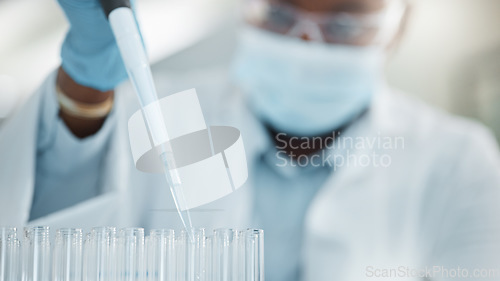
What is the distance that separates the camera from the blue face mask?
1.32 m

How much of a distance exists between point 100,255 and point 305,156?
59cm

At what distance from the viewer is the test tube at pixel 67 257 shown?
1.00 m

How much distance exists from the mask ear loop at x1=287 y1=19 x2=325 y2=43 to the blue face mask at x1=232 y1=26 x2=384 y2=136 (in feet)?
0.05

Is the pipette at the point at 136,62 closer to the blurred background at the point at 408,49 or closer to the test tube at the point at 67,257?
the test tube at the point at 67,257

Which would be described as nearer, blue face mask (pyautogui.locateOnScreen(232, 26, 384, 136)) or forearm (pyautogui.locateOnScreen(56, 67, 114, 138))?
forearm (pyautogui.locateOnScreen(56, 67, 114, 138))

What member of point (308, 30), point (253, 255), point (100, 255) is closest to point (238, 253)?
point (253, 255)

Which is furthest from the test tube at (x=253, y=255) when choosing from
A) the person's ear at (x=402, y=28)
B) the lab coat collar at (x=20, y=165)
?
the person's ear at (x=402, y=28)

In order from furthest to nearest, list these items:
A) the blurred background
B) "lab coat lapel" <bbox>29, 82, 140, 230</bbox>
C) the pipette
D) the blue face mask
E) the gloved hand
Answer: the blurred background < the blue face mask < "lab coat lapel" <bbox>29, 82, 140, 230</bbox> < the gloved hand < the pipette

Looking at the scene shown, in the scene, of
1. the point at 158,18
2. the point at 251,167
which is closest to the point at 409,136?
the point at 251,167

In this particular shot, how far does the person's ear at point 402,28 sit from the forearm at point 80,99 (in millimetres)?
728

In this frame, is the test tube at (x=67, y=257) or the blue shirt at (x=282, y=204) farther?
the blue shirt at (x=282, y=204)

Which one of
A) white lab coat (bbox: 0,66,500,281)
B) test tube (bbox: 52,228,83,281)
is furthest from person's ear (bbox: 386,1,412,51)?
test tube (bbox: 52,228,83,281)

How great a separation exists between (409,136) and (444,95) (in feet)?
0.53

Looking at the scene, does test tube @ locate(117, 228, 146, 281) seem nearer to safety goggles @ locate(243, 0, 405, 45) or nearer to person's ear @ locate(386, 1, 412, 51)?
safety goggles @ locate(243, 0, 405, 45)
